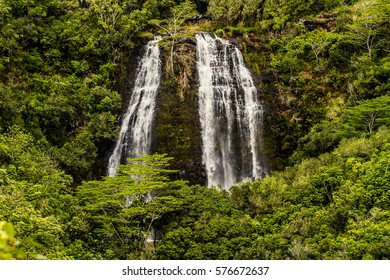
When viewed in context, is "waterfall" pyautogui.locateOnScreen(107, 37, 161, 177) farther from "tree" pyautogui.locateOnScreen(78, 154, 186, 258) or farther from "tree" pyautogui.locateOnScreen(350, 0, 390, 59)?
"tree" pyautogui.locateOnScreen(350, 0, 390, 59)

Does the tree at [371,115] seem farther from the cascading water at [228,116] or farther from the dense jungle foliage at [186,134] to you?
the cascading water at [228,116]

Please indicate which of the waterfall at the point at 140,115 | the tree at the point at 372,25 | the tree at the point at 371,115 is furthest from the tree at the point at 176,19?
the tree at the point at 371,115

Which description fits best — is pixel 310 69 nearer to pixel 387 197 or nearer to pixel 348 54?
pixel 348 54

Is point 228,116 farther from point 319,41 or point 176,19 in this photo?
point 176,19

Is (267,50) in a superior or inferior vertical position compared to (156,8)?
inferior

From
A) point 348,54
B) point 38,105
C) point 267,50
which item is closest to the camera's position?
point 38,105

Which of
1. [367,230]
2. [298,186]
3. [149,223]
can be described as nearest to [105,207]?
[149,223]
